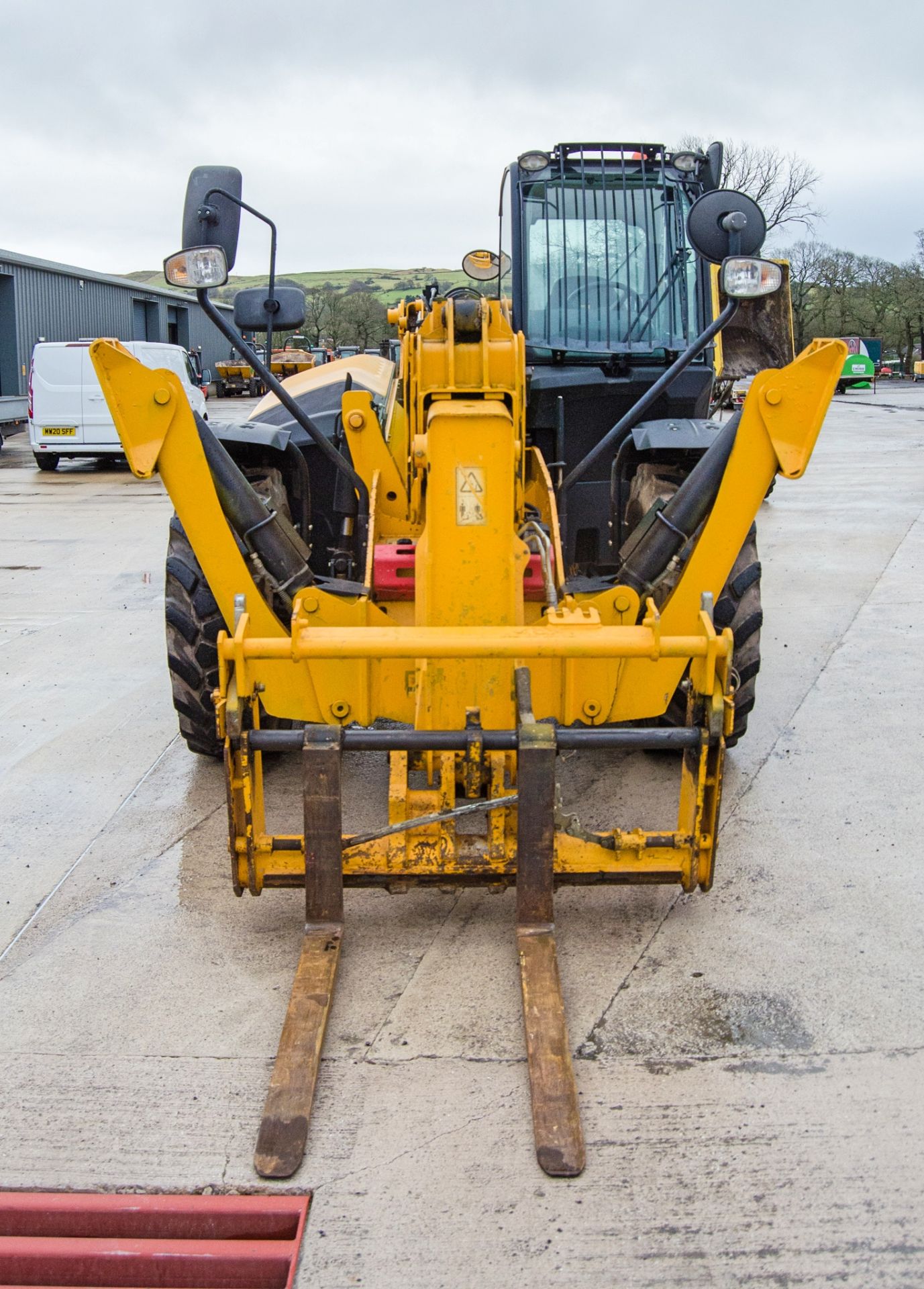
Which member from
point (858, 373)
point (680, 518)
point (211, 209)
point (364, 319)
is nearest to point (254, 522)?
point (211, 209)

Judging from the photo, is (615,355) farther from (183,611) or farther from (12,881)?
(12,881)

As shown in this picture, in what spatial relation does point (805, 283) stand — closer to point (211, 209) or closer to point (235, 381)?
point (235, 381)

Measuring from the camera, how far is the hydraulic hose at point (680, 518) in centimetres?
414

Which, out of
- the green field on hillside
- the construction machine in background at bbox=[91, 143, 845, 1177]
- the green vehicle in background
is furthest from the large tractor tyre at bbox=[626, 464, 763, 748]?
the green field on hillside

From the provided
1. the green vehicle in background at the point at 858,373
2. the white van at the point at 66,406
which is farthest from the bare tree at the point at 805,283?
the white van at the point at 66,406

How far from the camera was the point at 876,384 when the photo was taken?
42.7 meters

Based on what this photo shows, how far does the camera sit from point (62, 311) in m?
29.6

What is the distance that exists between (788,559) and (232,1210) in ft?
27.8

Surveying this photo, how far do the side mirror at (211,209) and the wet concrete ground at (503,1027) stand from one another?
2184 millimetres

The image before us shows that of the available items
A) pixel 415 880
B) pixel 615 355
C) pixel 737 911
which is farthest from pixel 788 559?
pixel 415 880

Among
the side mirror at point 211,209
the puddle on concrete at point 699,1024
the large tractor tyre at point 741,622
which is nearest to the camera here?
the puddle on concrete at point 699,1024

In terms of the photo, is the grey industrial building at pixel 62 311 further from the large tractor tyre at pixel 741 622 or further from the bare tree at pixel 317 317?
the large tractor tyre at pixel 741 622

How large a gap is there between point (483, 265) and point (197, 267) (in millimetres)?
2542

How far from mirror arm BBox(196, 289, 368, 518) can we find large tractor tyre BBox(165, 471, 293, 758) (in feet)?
2.19
